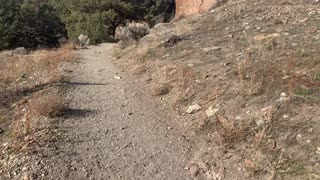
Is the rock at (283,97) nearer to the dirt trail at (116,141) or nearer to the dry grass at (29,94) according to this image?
the dirt trail at (116,141)

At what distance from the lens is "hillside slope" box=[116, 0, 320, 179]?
4500 millimetres

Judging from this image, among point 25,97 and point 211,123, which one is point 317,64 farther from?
point 25,97

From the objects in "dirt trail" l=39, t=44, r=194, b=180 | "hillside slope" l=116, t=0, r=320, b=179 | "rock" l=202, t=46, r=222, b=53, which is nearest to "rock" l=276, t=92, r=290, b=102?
"hillside slope" l=116, t=0, r=320, b=179

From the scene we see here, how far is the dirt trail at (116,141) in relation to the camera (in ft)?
15.3

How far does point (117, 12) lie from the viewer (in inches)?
1196

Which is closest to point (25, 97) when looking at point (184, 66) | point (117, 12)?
point (184, 66)

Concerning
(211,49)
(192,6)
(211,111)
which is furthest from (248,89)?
(192,6)

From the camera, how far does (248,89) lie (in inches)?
233

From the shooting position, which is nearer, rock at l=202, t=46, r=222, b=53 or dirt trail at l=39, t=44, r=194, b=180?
dirt trail at l=39, t=44, r=194, b=180

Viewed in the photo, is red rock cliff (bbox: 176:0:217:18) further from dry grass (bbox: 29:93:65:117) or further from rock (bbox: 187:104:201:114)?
dry grass (bbox: 29:93:65:117)

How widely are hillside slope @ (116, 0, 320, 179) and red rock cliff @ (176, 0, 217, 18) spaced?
5588 mm

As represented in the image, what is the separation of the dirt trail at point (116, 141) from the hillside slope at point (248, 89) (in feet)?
1.02

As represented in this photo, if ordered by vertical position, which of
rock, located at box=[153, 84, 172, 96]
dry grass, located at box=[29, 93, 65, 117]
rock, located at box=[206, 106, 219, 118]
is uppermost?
dry grass, located at box=[29, 93, 65, 117]

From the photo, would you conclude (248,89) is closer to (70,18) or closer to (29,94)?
(29,94)
